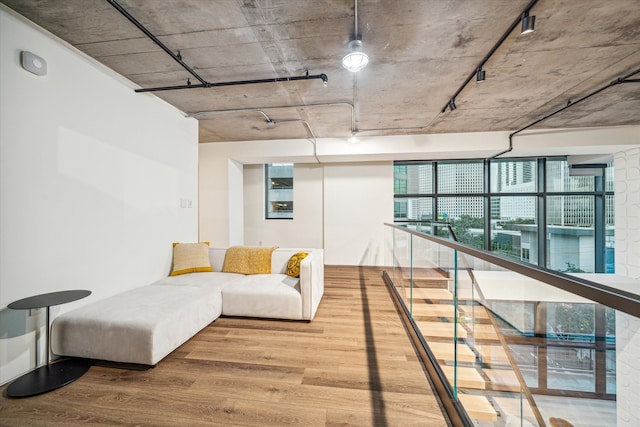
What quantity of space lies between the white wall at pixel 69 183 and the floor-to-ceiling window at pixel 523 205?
198 inches

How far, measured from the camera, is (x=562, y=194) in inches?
223

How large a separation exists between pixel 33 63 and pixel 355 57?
259cm

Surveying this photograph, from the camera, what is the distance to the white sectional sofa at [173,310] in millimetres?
1919

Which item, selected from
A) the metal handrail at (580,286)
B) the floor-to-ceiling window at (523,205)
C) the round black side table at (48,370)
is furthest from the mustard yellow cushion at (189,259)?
the floor-to-ceiling window at (523,205)

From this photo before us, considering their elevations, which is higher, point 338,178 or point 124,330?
point 338,178

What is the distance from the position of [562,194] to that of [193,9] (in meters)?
7.61

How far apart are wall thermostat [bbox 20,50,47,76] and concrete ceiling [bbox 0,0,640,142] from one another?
0.32 m

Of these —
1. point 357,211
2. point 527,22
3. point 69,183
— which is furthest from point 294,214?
point 527,22

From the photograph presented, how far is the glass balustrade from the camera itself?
73 centimetres

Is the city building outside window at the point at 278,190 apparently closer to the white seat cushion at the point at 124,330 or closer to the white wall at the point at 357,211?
the white wall at the point at 357,211

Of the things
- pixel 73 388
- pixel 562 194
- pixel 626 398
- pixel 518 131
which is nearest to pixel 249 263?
pixel 73 388

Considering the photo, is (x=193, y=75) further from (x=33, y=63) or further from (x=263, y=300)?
(x=263, y=300)

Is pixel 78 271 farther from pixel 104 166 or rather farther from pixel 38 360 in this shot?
Result: pixel 104 166

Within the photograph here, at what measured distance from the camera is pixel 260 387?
1.73 m
